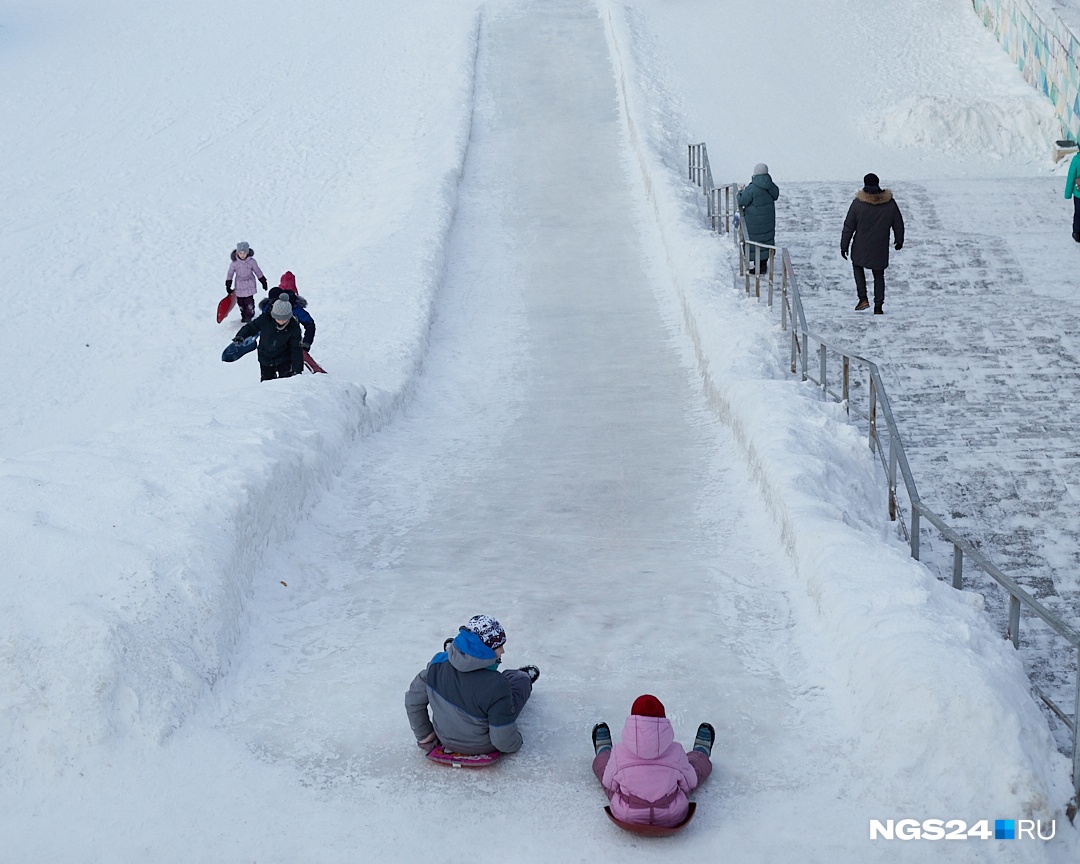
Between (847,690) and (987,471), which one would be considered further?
(987,471)

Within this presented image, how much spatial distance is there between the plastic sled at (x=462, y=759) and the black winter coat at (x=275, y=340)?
17.7 ft

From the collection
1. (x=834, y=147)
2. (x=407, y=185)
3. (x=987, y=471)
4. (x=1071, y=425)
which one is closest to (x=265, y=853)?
(x=987, y=471)

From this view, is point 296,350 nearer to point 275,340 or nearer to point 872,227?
point 275,340

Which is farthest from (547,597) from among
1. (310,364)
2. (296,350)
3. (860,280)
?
(860,280)

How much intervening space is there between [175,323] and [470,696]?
11002 millimetres

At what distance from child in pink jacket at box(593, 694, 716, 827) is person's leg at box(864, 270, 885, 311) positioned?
27.6 ft

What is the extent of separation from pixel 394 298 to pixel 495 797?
8.79m

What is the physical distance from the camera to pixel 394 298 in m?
13.4

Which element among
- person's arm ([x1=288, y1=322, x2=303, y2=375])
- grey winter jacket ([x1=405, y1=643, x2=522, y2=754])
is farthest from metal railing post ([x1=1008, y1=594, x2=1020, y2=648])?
person's arm ([x1=288, y1=322, x2=303, y2=375])

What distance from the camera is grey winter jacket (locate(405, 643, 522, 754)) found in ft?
17.6

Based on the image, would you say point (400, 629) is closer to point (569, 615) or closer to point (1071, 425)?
point (569, 615)

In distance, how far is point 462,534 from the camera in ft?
26.8

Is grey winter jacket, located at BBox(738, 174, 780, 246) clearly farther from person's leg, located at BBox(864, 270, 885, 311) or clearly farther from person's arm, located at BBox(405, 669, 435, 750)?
person's arm, located at BBox(405, 669, 435, 750)

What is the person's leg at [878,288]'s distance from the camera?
12445mm
